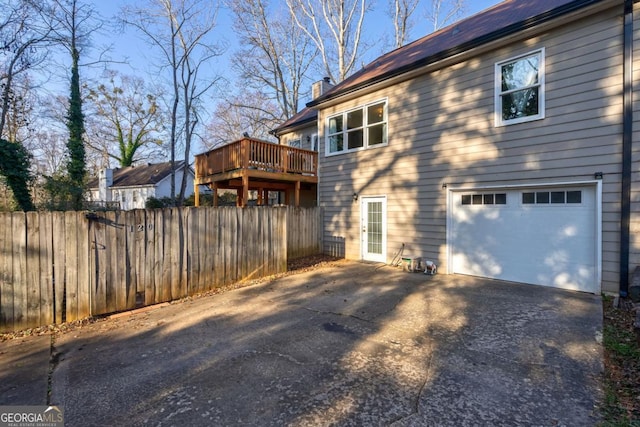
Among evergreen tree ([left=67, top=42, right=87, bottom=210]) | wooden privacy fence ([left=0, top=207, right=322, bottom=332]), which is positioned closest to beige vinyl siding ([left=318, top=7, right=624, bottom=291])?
wooden privacy fence ([left=0, top=207, right=322, bottom=332])

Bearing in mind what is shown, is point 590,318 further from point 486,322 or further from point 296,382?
point 296,382

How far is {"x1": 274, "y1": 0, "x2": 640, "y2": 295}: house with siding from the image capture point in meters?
5.24

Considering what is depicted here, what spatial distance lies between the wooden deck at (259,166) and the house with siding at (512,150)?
2149 mm

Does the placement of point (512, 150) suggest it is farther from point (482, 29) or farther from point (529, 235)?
point (482, 29)

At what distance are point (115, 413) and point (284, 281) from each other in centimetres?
459

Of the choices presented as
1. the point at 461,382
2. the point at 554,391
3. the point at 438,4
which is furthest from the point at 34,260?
the point at 438,4

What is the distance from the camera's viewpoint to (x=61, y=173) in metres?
12.6

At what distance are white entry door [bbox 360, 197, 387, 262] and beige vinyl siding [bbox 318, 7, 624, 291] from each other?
0.62ft

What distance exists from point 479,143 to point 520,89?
1.27m

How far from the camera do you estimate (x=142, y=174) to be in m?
29.6
